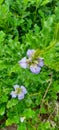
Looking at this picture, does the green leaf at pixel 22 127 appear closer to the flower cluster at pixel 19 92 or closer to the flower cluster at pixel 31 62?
the flower cluster at pixel 19 92

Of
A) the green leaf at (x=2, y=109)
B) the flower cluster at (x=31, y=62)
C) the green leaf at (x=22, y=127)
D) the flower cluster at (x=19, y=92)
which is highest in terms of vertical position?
the flower cluster at (x=31, y=62)

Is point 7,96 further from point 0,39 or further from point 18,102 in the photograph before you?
point 0,39

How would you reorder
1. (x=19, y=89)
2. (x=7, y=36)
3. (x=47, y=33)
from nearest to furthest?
(x=47, y=33) → (x=19, y=89) → (x=7, y=36)

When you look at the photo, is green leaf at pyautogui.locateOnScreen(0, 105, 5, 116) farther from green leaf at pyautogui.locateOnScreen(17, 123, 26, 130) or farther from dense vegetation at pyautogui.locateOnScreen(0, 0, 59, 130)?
green leaf at pyautogui.locateOnScreen(17, 123, 26, 130)

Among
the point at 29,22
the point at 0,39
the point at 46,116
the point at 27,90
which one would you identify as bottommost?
the point at 46,116

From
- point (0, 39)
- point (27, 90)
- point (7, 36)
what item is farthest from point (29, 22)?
point (27, 90)

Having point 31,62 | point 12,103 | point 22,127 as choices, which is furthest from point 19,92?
point 31,62

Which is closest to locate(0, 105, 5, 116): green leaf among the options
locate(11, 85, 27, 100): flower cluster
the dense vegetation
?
the dense vegetation

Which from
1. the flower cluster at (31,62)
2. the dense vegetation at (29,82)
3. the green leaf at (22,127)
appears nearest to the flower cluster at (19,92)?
the dense vegetation at (29,82)

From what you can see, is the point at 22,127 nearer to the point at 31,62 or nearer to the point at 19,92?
the point at 19,92
